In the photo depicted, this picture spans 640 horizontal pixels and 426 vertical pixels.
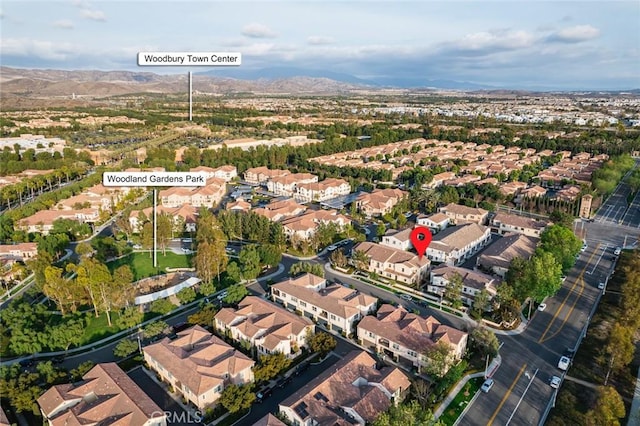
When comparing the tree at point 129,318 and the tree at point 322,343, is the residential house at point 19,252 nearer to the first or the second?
the tree at point 129,318

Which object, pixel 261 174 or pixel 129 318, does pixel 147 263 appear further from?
pixel 261 174

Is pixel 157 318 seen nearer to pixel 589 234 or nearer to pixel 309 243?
pixel 309 243

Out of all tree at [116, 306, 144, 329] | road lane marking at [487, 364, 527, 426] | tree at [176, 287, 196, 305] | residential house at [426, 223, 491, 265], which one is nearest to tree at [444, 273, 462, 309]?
road lane marking at [487, 364, 527, 426]

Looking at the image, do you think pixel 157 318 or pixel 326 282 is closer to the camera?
pixel 157 318

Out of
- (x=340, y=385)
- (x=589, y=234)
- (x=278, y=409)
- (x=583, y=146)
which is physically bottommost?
(x=278, y=409)

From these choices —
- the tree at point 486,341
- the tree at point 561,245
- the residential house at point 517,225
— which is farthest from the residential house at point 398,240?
the tree at point 486,341

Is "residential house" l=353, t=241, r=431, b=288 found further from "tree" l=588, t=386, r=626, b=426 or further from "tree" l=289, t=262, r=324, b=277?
"tree" l=588, t=386, r=626, b=426

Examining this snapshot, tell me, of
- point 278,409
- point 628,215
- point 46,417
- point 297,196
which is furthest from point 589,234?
point 46,417
